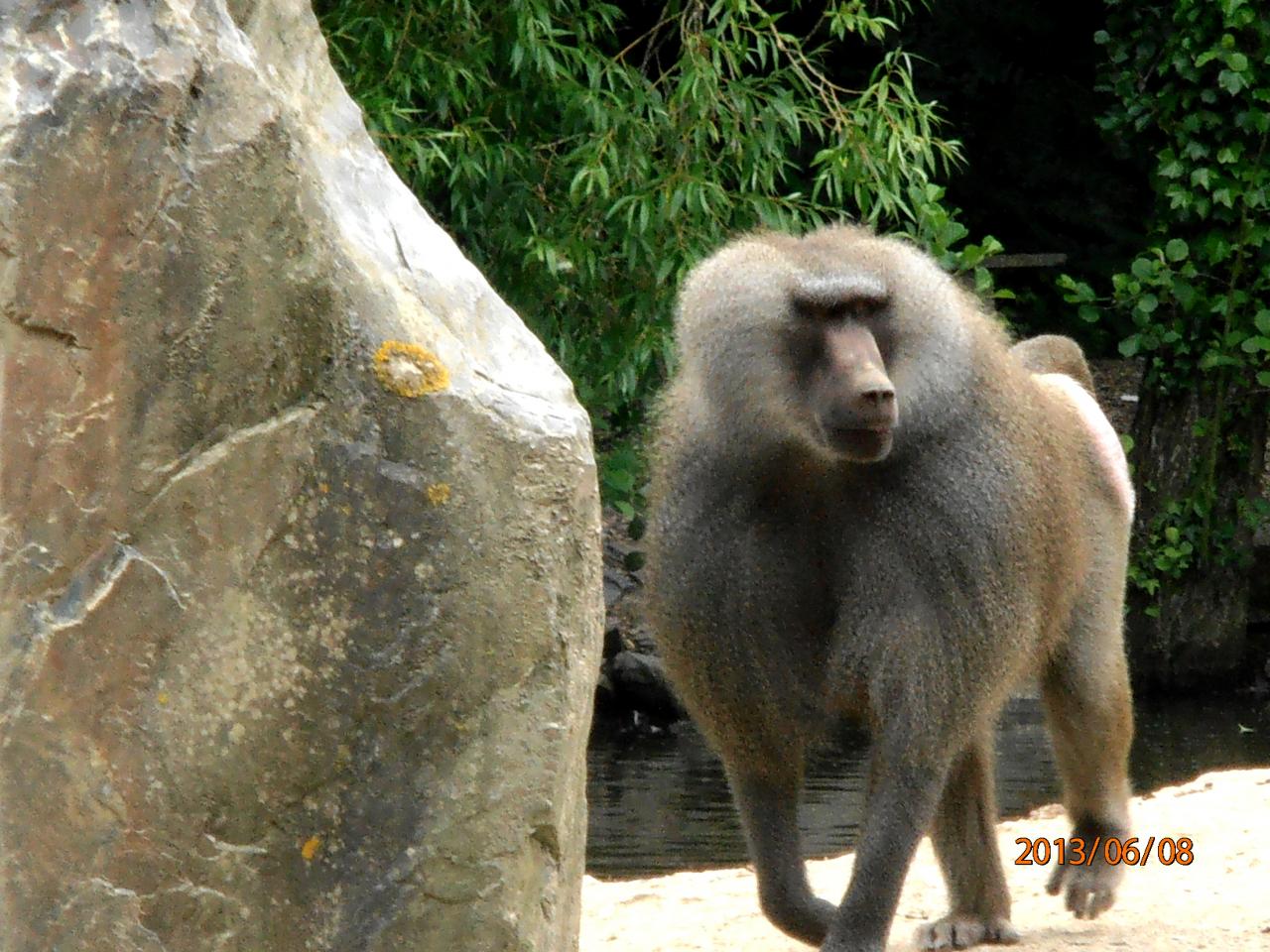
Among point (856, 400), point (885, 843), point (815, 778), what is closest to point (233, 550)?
point (856, 400)

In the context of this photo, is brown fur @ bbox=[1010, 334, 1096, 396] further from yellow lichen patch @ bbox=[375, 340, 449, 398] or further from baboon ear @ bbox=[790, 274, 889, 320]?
yellow lichen patch @ bbox=[375, 340, 449, 398]

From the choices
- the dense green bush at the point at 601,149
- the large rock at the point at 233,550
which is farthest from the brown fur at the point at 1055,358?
the large rock at the point at 233,550

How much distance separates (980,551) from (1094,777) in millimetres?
1037

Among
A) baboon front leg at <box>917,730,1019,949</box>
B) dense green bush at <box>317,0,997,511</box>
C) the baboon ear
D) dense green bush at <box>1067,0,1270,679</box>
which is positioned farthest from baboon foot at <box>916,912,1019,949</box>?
dense green bush at <box>1067,0,1270,679</box>

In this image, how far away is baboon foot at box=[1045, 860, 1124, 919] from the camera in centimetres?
407

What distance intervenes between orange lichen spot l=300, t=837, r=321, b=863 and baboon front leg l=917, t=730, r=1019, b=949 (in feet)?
6.40

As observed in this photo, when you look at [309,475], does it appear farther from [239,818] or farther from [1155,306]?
[1155,306]

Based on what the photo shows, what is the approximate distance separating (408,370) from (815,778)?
4.88 meters

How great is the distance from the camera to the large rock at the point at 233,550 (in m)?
2.20

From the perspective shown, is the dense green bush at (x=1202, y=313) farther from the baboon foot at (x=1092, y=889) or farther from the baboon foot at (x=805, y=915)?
the baboon foot at (x=805, y=915)

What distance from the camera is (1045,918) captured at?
4.30 m

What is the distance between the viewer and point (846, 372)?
3.11 m

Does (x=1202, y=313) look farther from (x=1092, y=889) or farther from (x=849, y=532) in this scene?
(x=849, y=532)
